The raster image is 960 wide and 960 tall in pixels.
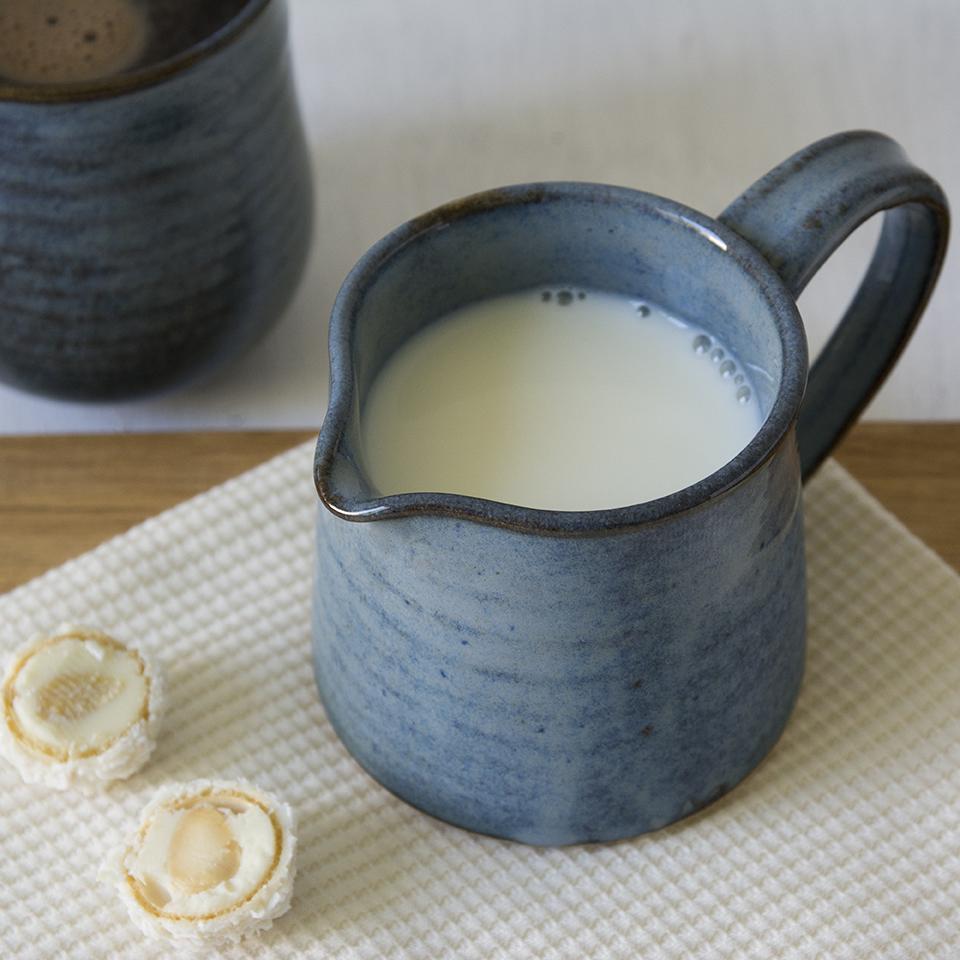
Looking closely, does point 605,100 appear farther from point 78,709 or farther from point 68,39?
point 78,709

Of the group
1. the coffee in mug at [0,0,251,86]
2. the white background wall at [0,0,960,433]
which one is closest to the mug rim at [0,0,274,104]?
the coffee in mug at [0,0,251,86]

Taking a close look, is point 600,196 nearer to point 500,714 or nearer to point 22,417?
point 500,714

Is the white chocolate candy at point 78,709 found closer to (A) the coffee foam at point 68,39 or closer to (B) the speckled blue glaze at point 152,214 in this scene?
(B) the speckled blue glaze at point 152,214

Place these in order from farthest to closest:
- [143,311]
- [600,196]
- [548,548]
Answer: [143,311] → [600,196] → [548,548]

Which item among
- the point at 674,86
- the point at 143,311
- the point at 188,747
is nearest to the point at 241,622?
the point at 188,747

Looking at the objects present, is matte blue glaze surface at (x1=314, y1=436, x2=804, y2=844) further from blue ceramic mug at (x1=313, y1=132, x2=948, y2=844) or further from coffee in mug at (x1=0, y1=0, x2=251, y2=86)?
coffee in mug at (x1=0, y1=0, x2=251, y2=86)


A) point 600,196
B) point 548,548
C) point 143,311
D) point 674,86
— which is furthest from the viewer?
point 674,86

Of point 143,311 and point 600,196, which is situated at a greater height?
point 600,196

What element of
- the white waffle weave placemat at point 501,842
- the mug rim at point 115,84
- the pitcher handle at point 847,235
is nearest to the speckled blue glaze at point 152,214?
the mug rim at point 115,84
